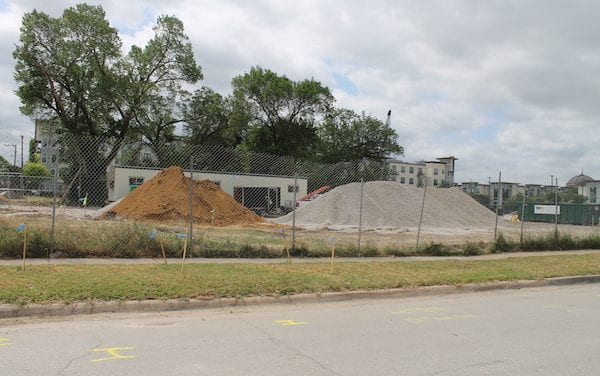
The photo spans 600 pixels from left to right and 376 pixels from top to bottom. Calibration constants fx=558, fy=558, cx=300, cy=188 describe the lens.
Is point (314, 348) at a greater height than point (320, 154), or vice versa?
point (320, 154)

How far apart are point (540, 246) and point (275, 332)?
47.9ft

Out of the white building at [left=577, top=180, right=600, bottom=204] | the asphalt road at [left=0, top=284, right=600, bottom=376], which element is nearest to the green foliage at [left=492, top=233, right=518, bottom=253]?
the asphalt road at [left=0, top=284, right=600, bottom=376]

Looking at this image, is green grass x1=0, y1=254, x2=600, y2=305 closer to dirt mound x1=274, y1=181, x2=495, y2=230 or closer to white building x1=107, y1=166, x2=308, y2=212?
dirt mound x1=274, y1=181, x2=495, y2=230

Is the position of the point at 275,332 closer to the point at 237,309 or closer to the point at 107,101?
the point at 237,309

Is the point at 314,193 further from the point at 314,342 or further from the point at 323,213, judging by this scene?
the point at 314,342

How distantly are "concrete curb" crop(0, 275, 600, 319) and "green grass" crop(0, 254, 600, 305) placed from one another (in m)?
0.20

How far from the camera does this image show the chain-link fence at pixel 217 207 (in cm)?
1320

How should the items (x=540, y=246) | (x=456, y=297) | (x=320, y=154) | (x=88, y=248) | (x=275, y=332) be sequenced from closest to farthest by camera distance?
(x=275, y=332) → (x=456, y=297) → (x=88, y=248) → (x=540, y=246) → (x=320, y=154)

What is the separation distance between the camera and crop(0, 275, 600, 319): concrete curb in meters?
7.51

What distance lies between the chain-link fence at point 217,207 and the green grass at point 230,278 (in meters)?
1.55

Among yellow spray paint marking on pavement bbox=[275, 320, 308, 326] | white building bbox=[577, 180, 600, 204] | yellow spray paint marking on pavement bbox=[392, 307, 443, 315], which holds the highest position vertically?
white building bbox=[577, 180, 600, 204]

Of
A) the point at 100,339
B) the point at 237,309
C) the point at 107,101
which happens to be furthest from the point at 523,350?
the point at 107,101

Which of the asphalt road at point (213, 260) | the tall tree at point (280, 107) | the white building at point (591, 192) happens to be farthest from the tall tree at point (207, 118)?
the asphalt road at point (213, 260)

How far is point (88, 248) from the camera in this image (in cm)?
1228
